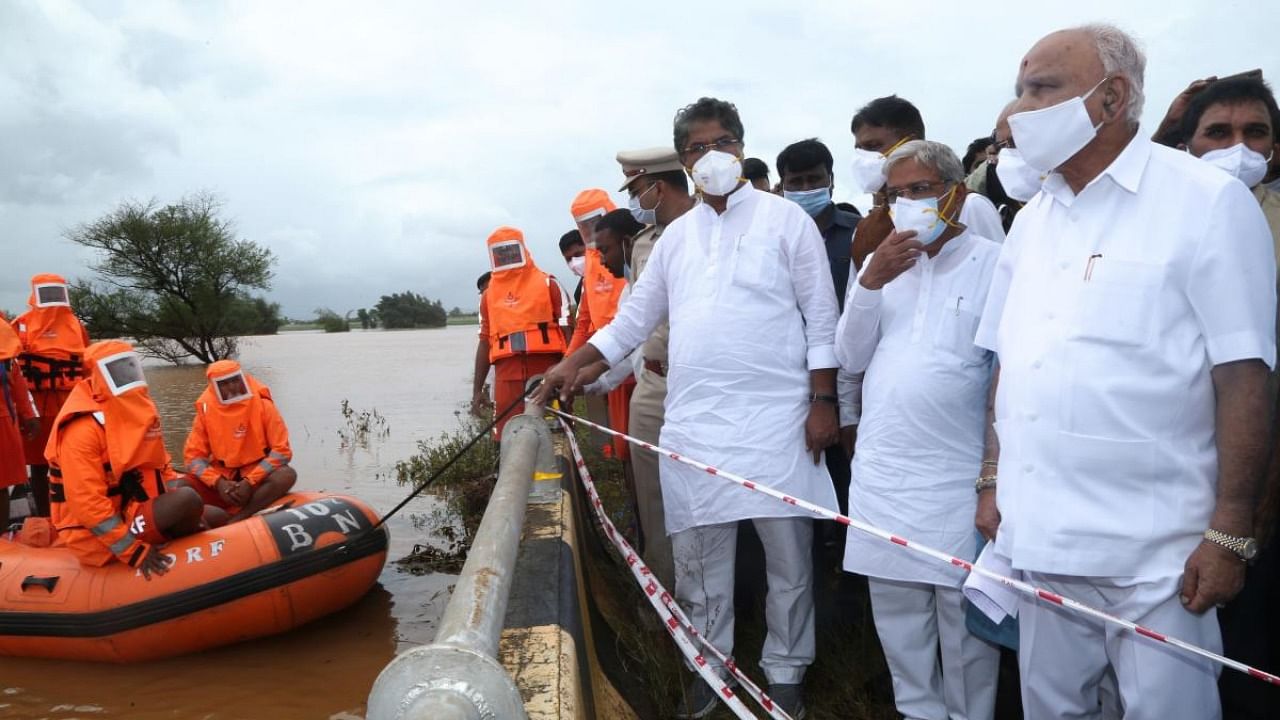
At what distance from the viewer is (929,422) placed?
2.62 meters

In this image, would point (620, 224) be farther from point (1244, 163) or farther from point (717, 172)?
point (1244, 163)

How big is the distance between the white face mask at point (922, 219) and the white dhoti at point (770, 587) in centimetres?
108

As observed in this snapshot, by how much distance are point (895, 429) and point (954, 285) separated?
19.1 inches

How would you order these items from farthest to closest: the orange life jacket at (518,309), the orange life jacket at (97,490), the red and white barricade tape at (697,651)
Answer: the orange life jacket at (518,309) → the orange life jacket at (97,490) → the red and white barricade tape at (697,651)

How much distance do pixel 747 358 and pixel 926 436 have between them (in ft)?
2.27

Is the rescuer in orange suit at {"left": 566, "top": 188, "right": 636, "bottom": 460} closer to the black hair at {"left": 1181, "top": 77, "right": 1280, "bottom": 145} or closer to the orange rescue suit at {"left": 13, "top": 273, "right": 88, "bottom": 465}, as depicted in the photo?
the black hair at {"left": 1181, "top": 77, "right": 1280, "bottom": 145}

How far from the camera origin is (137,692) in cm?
489

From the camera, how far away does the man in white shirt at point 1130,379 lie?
1.72 meters

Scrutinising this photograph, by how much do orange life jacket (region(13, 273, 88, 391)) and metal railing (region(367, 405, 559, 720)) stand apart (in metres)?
8.37

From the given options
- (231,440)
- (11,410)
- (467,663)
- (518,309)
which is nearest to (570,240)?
(518,309)

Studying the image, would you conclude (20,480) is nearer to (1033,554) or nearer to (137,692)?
(137,692)

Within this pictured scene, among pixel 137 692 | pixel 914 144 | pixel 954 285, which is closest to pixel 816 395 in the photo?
pixel 954 285

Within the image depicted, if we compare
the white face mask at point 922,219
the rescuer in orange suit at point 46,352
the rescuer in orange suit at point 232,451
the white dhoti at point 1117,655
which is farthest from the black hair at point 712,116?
the rescuer in orange suit at point 46,352

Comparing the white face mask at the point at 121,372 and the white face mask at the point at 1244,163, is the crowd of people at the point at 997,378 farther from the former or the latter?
the white face mask at the point at 121,372
